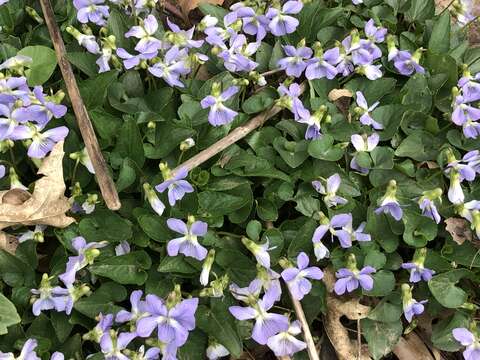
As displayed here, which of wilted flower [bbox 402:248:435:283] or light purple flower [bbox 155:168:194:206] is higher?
light purple flower [bbox 155:168:194:206]

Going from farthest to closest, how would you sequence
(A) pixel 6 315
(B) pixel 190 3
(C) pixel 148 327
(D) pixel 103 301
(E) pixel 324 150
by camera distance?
(B) pixel 190 3, (E) pixel 324 150, (D) pixel 103 301, (A) pixel 6 315, (C) pixel 148 327

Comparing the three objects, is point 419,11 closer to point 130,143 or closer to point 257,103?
point 257,103

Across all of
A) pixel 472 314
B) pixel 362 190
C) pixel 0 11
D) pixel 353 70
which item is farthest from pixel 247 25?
pixel 472 314

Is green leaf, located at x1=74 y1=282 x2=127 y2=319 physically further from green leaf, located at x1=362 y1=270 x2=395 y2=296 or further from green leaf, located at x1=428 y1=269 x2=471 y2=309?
green leaf, located at x1=428 y1=269 x2=471 y2=309

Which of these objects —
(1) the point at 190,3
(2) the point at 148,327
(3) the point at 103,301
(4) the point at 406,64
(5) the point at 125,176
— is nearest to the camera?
(2) the point at 148,327

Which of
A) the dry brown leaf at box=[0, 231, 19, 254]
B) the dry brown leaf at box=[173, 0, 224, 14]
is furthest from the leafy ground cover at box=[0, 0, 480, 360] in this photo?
the dry brown leaf at box=[173, 0, 224, 14]

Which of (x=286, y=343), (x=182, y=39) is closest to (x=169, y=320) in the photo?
(x=286, y=343)

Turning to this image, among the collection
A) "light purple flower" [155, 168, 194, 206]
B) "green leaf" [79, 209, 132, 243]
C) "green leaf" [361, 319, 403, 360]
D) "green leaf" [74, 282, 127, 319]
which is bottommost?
"green leaf" [361, 319, 403, 360]
